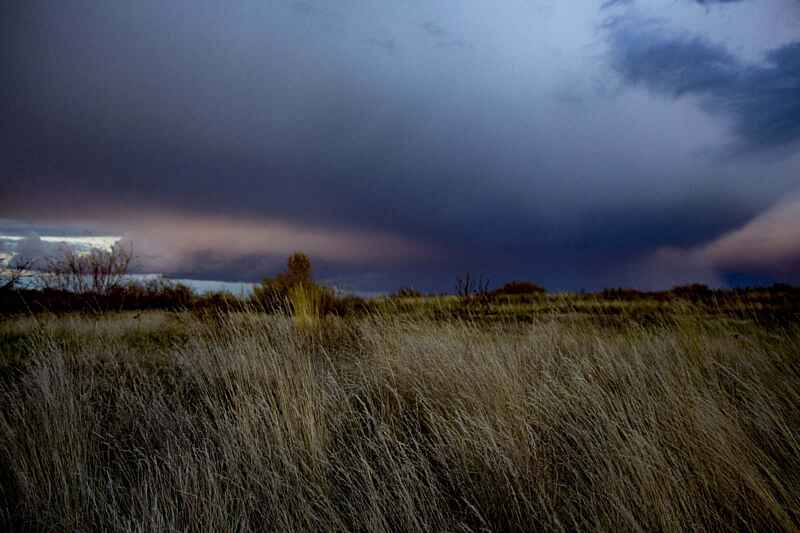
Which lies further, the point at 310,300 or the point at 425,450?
the point at 310,300

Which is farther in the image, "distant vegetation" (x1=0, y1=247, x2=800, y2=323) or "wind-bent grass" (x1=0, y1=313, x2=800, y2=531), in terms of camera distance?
"distant vegetation" (x1=0, y1=247, x2=800, y2=323)

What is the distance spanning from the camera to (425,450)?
285 centimetres

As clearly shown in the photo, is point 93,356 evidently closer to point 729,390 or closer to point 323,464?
point 323,464

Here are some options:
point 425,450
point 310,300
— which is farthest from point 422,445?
point 310,300

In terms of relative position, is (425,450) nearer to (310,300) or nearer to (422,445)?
(422,445)

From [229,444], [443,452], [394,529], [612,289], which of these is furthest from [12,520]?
[612,289]

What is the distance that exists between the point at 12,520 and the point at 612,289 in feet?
76.0

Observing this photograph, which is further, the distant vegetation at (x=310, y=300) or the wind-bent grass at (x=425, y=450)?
the distant vegetation at (x=310, y=300)

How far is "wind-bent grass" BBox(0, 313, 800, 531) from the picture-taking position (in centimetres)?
204

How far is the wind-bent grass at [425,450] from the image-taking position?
2.04m

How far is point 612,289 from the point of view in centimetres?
2144

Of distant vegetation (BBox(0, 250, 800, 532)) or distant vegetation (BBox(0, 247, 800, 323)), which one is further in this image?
distant vegetation (BBox(0, 247, 800, 323))

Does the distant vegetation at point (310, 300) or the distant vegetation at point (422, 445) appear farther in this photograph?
the distant vegetation at point (310, 300)

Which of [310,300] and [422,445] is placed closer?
[422,445]
